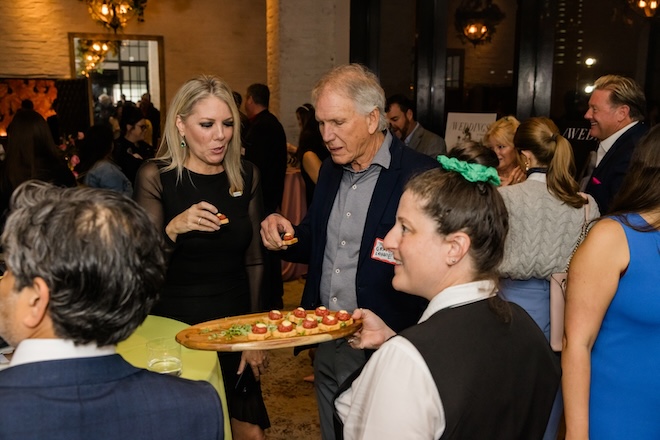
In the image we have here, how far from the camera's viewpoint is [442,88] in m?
6.66

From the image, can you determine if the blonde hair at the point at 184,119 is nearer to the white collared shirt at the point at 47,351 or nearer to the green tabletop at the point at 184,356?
the green tabletop at the point at 184,356

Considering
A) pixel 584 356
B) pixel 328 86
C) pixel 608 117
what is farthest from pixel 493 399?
pixel 608 117

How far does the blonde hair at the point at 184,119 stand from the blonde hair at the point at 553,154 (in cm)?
139

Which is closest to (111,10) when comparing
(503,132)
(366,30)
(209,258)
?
(366,30)

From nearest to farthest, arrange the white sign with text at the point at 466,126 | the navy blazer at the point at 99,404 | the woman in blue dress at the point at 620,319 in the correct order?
the navy blazer at the point at 99,404 → the woman in blue dress at the point at 620,319 → the white sign with text at the point at 466,126

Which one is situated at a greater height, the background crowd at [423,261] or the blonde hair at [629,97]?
the blonde hair at [629,97]

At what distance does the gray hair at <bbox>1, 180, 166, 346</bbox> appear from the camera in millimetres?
1011

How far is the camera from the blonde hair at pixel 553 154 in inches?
114

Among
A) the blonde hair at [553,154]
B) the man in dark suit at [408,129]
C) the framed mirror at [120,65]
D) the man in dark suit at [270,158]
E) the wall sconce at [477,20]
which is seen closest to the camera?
the blonde hair at [553,154]

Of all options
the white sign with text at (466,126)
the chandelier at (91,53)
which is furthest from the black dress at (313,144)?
the chandelier at (91,53)

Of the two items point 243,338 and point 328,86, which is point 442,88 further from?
point 243,338

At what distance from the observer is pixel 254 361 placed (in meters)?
2.49

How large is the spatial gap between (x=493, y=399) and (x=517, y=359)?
0.38ft

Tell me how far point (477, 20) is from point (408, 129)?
1.50 meters
